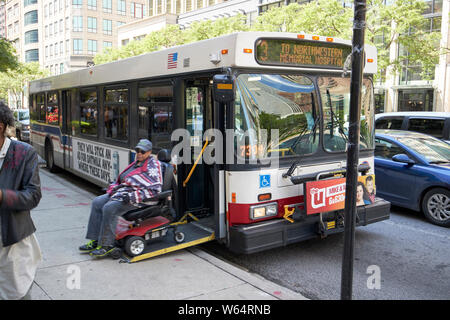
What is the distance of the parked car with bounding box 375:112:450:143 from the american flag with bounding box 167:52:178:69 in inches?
295

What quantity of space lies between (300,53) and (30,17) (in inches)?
3261

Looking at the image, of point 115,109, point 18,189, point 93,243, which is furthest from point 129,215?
point 115,109

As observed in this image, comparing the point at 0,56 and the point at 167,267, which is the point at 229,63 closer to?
the point at 167,267

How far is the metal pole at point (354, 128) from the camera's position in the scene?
3291 millimetres

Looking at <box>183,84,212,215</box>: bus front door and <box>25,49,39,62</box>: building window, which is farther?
<box>25,49,39,62</box>: building window

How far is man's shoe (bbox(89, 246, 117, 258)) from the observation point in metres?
5.31

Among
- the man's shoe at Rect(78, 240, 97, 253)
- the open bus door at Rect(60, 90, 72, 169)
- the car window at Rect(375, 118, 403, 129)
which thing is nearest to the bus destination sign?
the man's shoe at Rect(78, 240, 97, 253)

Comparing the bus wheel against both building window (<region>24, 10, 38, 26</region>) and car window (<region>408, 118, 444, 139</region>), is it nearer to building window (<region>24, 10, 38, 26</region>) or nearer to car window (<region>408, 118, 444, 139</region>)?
car window (<region>408, 118, 444, 139</region>)

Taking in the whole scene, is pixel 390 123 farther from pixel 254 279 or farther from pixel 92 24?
pixel 92 24

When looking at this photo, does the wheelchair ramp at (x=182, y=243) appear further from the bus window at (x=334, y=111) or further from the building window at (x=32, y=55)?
Answer: the building window at (x=32, y=55)

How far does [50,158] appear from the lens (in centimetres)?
1289

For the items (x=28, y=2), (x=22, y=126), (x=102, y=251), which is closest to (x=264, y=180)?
(x=102, y=251)
